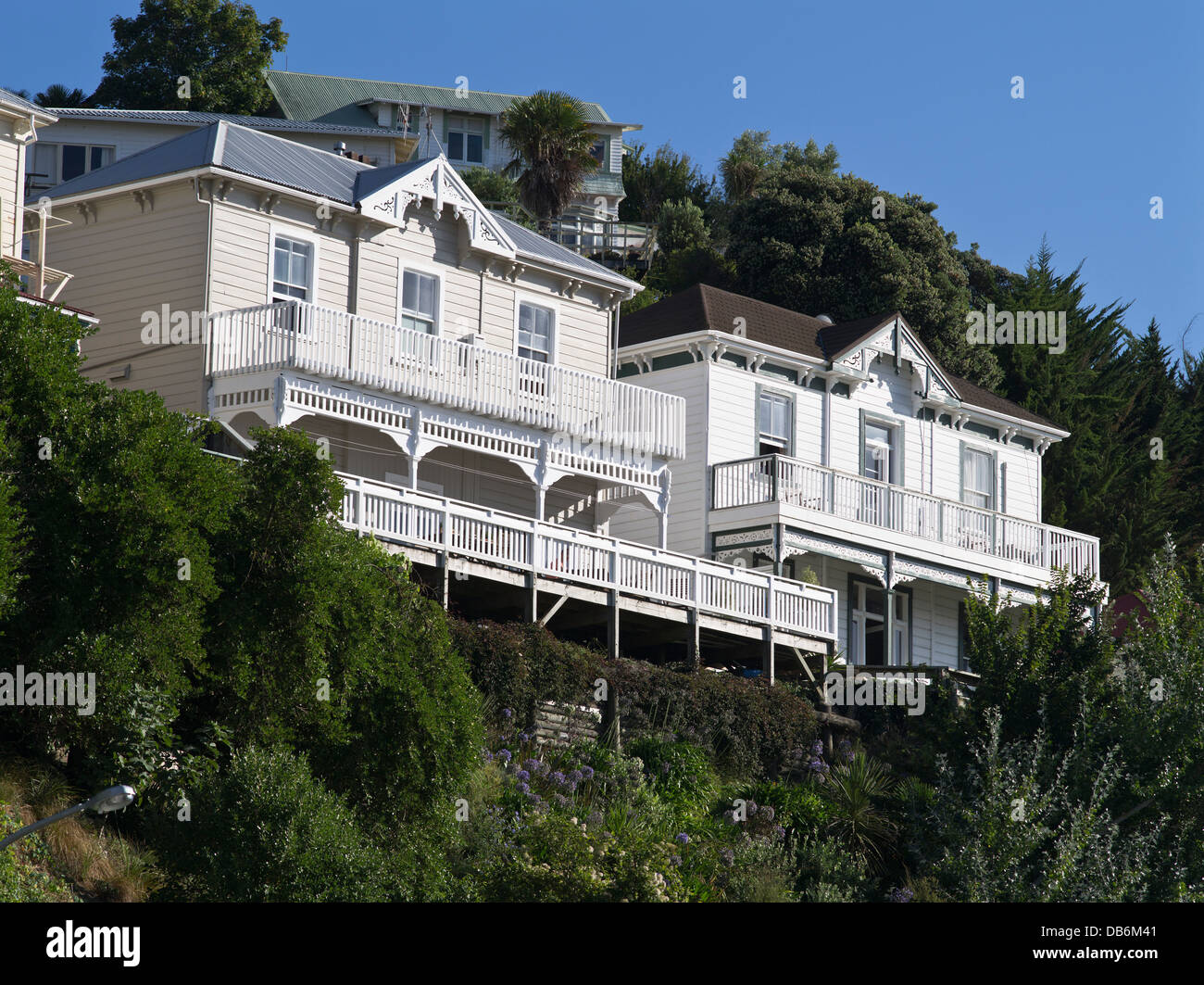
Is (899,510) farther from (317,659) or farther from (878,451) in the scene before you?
(317,659)

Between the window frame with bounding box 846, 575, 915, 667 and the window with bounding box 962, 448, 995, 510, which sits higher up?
the window with bounding box 962, 448, 995, 510

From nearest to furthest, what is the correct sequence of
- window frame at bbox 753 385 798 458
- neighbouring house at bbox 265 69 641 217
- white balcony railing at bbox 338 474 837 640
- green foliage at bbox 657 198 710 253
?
white balcony railing at bbox 338 474 837 640, window frame at bbox 753 385 798 458, green foliage at bbox 657 198 710 253, neighbouring house at bbox 265 69 641 217

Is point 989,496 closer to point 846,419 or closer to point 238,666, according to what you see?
point 846,419

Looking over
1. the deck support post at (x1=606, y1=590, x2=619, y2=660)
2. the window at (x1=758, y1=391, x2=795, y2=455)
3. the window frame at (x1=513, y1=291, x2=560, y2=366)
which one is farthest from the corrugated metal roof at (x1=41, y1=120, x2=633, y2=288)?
the deck support post at (x1=606, y1=590, x2=619, y2=660)

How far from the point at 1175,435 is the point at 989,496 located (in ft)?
42.9

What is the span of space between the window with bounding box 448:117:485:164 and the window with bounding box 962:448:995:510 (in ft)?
125

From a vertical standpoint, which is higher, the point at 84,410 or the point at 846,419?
the point at 846,419

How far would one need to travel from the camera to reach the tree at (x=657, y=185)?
78125 millimetres

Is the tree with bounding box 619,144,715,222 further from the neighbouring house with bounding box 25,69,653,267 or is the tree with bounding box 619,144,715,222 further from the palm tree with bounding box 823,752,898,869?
the palm tree with bounding box 823,752,898,869

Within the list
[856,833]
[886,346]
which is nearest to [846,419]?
[886,346]

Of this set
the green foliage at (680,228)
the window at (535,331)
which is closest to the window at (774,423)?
the window at (535,331)

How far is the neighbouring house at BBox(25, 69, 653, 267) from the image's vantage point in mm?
63031

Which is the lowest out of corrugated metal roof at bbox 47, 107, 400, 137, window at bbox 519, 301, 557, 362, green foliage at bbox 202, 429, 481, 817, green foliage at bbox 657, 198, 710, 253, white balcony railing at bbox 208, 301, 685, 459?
green foliage at bbox 202, 429, 481, 817
